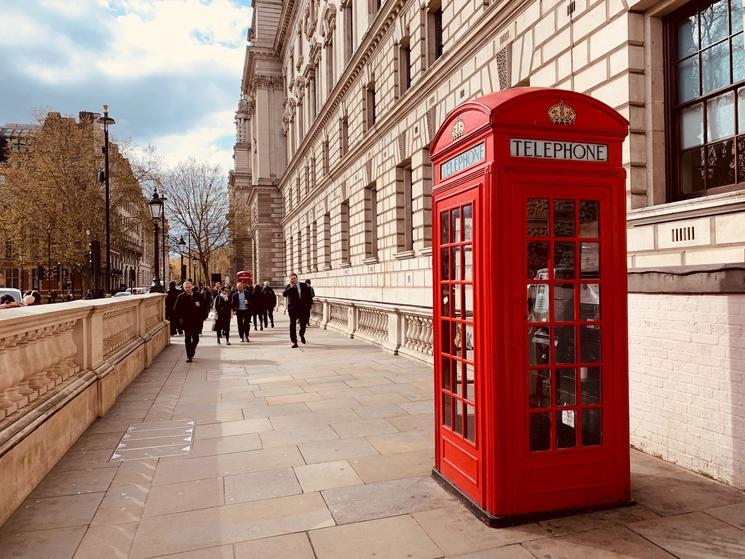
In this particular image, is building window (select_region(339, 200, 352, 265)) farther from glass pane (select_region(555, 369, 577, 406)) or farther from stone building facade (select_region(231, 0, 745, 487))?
glass pane (select_region(555, 369, 577, 406))

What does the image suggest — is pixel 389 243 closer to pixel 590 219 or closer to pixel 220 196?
pixel 590 219

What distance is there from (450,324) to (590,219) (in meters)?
1.29

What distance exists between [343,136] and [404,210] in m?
8.28

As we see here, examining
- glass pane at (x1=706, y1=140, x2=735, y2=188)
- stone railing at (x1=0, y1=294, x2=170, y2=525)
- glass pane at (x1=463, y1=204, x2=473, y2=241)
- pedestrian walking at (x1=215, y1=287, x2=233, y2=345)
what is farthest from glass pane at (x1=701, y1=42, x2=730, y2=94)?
pedestrian walking at (x1=215, y1=287, x2=233, y2=345)

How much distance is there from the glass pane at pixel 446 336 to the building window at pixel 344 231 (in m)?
17.9

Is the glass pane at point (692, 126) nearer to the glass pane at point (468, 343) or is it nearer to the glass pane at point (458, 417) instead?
the glass pane at point (468, 343)

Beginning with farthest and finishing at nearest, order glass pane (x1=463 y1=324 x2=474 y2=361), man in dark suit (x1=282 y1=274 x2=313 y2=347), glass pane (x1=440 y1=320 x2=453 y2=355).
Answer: man in dark suit (x1=282 y1=274 x2=313 y2=347) < glass pane (x1=440 y1=320 x2=453 y2=355) < glass pane (x1=463 y1=324 x2=474 y2=361)

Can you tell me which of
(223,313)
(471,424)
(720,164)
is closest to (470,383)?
(471,424)

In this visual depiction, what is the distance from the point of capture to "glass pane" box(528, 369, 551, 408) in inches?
Answer: 156

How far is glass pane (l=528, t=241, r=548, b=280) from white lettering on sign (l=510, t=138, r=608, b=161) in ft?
1.98

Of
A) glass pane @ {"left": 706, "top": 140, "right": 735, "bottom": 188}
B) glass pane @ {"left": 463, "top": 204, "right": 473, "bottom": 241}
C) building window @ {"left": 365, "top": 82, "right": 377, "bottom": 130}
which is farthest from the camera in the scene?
building window @ {"left": 365, "top": 82, "right": 377, "bottom": 130}

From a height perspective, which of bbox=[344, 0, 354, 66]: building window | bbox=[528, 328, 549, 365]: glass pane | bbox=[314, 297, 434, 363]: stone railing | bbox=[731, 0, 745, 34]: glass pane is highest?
bbox=[344, 0, 354, 66]: building window

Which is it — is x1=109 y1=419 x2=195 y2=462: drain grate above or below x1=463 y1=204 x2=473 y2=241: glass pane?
below

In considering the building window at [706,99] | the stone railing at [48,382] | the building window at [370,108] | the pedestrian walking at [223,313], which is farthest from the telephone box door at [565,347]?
the building window at [370,108]
